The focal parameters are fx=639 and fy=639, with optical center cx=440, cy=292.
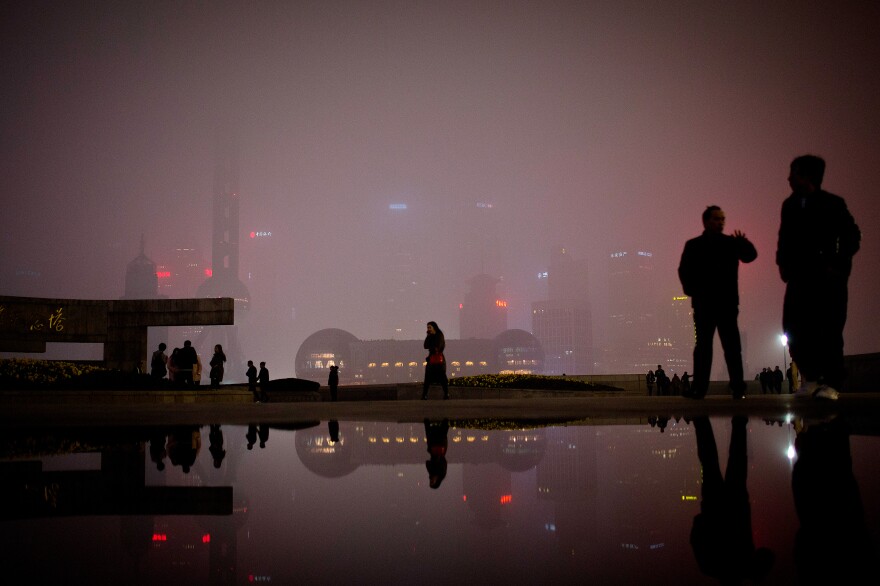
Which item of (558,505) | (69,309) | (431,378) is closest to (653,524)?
(558,505)

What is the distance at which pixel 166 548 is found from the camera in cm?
155

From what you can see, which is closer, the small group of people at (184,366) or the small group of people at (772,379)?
the small group of people at (184,366)

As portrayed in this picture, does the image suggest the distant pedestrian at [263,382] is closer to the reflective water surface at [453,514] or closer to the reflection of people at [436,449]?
the reflection of people at [436,449]

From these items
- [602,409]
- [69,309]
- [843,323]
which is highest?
[69,309]

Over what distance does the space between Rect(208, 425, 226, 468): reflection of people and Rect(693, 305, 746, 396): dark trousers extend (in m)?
4.91

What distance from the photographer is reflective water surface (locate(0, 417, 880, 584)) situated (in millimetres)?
1373

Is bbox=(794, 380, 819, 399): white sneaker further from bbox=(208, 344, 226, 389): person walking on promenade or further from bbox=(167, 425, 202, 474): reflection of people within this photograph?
bbox=(208, 344, 226, 389): person walking on promenade

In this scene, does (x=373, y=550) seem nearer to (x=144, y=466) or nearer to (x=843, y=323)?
(x=144, y=466)

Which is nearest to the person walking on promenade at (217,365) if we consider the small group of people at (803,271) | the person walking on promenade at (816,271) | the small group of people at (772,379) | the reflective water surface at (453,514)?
the small group of people at (803,271)

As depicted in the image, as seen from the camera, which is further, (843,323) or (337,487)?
(843,323)

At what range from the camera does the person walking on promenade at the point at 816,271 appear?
6.14 m

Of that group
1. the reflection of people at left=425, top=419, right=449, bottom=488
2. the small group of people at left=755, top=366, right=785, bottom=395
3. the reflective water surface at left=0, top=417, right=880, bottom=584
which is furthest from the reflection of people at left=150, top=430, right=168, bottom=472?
the small group of people at left=755, top=366, right=785, bottom=395

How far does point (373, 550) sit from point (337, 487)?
3.07 ft

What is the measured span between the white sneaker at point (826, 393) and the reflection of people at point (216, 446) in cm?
546
